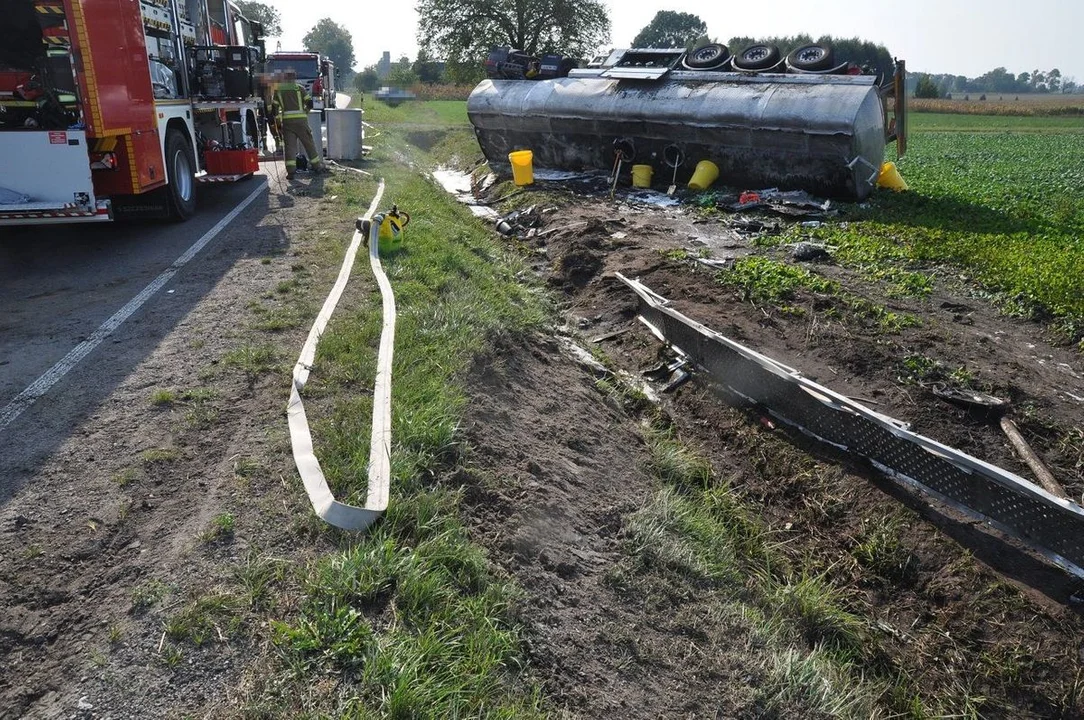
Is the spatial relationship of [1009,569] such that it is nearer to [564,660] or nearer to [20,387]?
[564,660]

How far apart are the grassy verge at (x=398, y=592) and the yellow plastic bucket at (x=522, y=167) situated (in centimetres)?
1078

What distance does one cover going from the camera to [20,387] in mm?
4816

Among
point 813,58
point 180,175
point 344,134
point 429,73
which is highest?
point 429,73

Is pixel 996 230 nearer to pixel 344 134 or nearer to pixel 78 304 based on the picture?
pixel 78 304

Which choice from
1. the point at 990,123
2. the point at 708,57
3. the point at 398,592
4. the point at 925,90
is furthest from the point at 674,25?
the point at 398,592

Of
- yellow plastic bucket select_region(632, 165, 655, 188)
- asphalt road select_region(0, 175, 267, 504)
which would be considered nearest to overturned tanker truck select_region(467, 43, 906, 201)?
yellow plastic bucket select_region(632, 165, 655, 188)

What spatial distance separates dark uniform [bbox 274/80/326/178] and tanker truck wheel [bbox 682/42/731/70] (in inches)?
299

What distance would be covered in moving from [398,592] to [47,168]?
7447mm

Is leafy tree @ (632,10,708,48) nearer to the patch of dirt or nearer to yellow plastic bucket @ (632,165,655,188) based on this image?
yellow plastic bucket @ (632,165,655,188)

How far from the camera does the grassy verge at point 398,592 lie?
8.39 feet

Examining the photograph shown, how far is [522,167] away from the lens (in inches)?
621

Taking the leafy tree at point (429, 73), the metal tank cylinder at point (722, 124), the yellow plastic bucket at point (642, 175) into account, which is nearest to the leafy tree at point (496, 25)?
the leafy tree at point (429, 73)

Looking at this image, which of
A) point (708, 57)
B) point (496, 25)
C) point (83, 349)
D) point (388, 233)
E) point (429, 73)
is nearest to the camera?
point (83, 349)

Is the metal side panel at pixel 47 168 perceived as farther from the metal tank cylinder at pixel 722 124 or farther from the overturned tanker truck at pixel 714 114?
the metal tank cylinder at pixel 722 124
